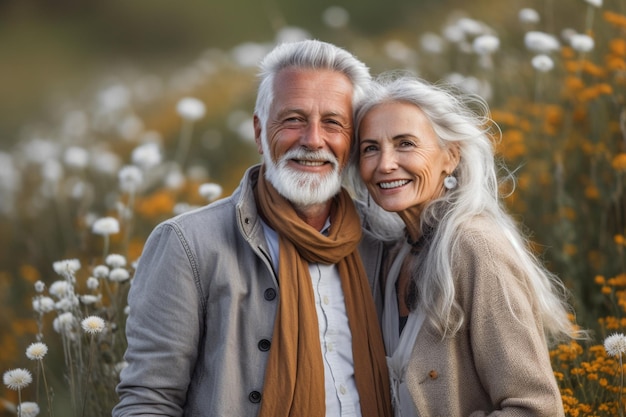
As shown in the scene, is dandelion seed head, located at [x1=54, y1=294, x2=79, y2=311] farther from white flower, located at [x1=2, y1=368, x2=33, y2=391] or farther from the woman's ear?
the woman's ear

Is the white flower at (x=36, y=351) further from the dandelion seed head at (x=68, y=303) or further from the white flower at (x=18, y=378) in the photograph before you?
the dandelion seed head at (x=68, y=303)

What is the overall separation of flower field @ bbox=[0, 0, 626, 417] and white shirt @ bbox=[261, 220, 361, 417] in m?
0.88

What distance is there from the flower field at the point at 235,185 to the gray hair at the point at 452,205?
33 centimetres

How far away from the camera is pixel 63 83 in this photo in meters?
21.2

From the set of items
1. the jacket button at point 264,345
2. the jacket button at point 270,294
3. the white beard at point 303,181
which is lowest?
the jacket button at point 264,345

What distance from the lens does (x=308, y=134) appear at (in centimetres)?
367

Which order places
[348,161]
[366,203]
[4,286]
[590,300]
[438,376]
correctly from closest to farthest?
[438,376], [348,161], [366,203], [590,300], [4,286]

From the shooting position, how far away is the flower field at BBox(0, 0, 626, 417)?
13.5 feet

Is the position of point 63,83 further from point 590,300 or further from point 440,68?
point 590,300

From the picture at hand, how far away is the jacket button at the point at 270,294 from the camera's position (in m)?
3.47

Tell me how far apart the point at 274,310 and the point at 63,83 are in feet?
62.2

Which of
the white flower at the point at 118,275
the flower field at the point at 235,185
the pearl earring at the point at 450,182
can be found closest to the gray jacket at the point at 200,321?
the flower field at the point at 235,185

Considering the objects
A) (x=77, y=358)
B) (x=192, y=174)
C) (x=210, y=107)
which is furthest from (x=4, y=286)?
(x=210, y=107)

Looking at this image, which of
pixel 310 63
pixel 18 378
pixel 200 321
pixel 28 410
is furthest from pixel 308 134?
pixel 28 410
